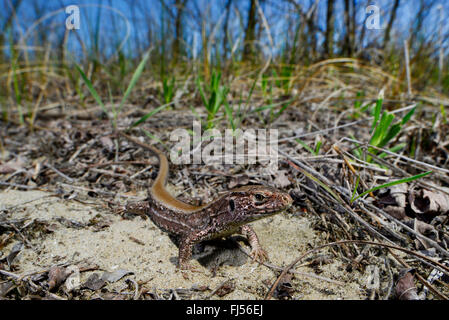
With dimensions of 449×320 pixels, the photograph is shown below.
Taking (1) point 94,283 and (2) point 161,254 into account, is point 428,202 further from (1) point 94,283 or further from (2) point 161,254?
(1) point 94,283

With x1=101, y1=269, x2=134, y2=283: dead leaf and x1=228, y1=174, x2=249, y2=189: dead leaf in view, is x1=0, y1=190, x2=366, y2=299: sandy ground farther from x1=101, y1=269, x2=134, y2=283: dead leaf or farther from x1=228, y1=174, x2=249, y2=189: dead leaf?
x1=228, y1=174, x2=249, y2=189: dead leaf

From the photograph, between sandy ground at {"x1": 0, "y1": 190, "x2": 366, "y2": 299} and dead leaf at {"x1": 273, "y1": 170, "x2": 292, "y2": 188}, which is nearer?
sandy ground at {"x1": 0, "y1": 190, "x2": 366, "y2": 299}

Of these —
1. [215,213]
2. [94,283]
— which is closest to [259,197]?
[215,213]

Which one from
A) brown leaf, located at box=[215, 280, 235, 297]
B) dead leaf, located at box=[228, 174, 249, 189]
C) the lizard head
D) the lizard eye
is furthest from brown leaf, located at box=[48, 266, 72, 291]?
dead leaf, located at box=[228, 174, 249, 189]

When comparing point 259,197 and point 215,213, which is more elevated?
point 259,197
